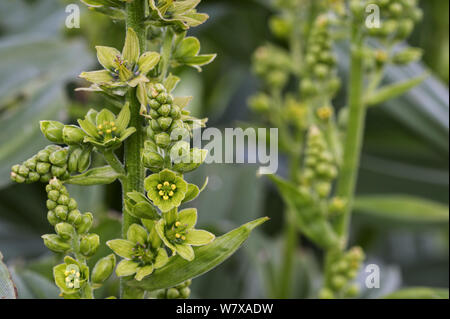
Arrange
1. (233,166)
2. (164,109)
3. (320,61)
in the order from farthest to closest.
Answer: (233,166)
(320,61)
(164,109)

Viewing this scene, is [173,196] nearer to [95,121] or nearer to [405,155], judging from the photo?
A: [95,121]

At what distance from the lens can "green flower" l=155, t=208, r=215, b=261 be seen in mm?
388

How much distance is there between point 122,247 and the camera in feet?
1.30

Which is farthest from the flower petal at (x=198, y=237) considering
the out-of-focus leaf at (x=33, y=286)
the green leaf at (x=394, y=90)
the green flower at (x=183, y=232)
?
the green leaf at (x=394, y=90)

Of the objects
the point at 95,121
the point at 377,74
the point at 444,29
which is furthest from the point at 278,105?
the point at 95,121

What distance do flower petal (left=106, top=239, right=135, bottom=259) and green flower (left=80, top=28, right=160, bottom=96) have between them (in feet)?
0.34

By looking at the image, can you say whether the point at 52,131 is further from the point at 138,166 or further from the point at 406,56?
the point at 406,56

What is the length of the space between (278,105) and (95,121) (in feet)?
1.45

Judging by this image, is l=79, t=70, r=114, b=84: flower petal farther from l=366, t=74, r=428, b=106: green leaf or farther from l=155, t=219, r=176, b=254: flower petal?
l=366, t=74, r=428, b=106: green leaf

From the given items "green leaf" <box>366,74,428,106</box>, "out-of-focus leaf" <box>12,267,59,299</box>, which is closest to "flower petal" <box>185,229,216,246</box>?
"out-of-focus leaf" <box>12,267,59,299</box>

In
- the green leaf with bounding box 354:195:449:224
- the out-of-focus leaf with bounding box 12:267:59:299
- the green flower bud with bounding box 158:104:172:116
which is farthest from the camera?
the green leaf with bounding box 354:195:449:224

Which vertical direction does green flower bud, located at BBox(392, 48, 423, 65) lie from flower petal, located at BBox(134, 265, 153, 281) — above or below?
above

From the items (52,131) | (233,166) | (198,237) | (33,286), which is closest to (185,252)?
(198,237)

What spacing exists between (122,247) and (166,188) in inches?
2.1
